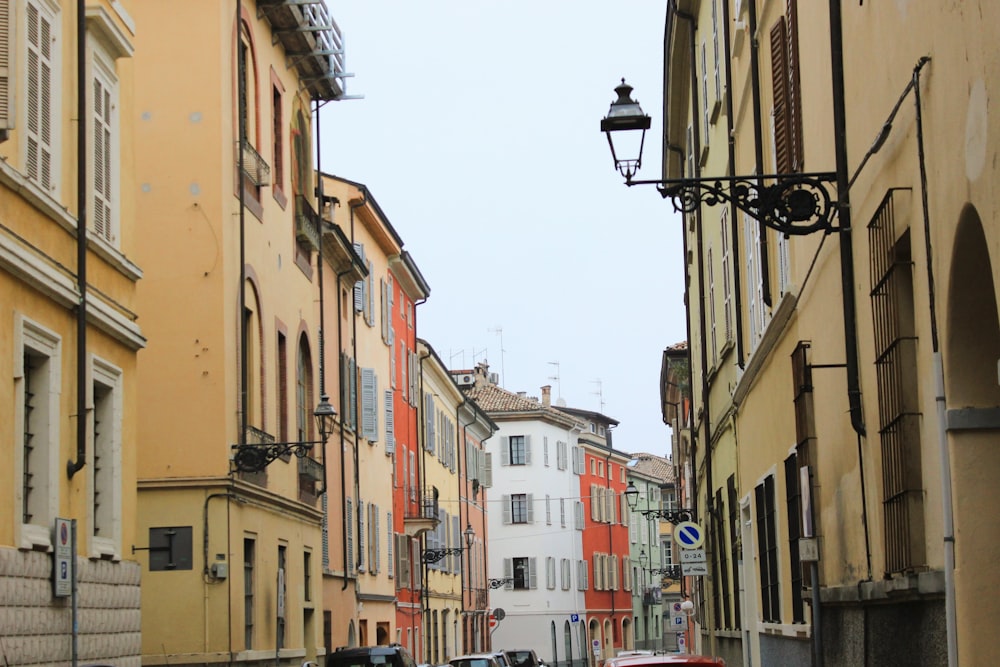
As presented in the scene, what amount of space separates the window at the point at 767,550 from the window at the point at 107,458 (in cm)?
705

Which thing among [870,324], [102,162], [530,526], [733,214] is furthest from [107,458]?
[530,526]

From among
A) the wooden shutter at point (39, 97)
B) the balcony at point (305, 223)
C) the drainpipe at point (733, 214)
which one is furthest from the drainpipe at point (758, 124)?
the balcony at point (305, 223)

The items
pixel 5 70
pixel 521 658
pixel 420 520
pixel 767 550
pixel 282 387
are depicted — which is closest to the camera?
pixel 5 70

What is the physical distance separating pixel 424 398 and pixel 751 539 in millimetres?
33229

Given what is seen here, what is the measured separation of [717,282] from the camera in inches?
938

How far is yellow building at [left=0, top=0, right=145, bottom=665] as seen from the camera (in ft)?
44.1

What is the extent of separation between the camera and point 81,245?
15383 millimetres

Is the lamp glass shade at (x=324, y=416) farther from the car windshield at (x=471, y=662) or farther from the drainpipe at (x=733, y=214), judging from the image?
the drainpipe at (x=733, y=214)

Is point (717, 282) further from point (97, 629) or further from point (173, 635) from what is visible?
point (97, 629)

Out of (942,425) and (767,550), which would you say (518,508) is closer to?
(767,550)

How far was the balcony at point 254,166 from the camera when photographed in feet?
82.4

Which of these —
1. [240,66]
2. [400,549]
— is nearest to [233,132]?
[240,66]

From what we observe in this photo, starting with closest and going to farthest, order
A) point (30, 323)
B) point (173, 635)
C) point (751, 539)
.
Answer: point (30, 323)
point (751, 539)
point (173, 635)

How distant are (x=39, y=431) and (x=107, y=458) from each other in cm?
227
